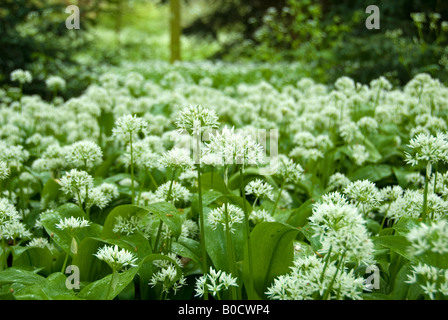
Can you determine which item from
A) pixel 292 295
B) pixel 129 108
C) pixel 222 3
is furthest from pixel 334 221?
pixel 222 3

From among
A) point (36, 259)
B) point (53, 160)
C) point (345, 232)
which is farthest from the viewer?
point (53, 160)

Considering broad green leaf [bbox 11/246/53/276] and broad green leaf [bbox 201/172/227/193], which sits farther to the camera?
broad green leaf [bbox 201/172/227/193]

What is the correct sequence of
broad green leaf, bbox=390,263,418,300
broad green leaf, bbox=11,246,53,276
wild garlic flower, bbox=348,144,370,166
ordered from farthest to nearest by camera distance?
1. wild garlic flower, bbox=348,144,370,166
2. broad green leaf, bbox=11,246,53,276
3. broad green leaf, bbox=390,263,418,300

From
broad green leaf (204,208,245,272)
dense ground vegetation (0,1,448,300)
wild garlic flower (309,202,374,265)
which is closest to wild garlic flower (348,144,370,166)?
dense ground vegetation (0,1,448,300)

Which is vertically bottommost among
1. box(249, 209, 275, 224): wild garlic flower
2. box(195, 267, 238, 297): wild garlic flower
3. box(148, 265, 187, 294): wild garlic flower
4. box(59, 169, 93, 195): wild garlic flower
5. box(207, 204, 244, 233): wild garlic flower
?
box(148, 265, 187, 294): wild garlic flower

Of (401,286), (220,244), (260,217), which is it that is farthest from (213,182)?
(401,286)

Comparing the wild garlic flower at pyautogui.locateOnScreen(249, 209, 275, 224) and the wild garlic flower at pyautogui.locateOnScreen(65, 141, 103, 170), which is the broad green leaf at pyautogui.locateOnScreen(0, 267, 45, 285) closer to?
the wild garlic flower at pyautogui.locateOnScreen(65, 141, 103, 170)

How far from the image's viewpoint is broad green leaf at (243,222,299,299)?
1763 mm

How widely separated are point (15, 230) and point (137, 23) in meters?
25.3

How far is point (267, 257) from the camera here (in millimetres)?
1789

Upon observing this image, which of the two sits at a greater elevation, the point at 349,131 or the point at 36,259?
the point at 349,131

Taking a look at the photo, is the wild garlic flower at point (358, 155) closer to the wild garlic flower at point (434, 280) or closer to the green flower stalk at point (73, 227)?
the wild garlic flower at point (434, 280)

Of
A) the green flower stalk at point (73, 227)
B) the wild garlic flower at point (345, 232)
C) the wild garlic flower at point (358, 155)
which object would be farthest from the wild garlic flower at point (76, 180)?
the wild garlic flower at point (358, 155)

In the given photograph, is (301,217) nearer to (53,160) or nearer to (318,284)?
(318,284)
